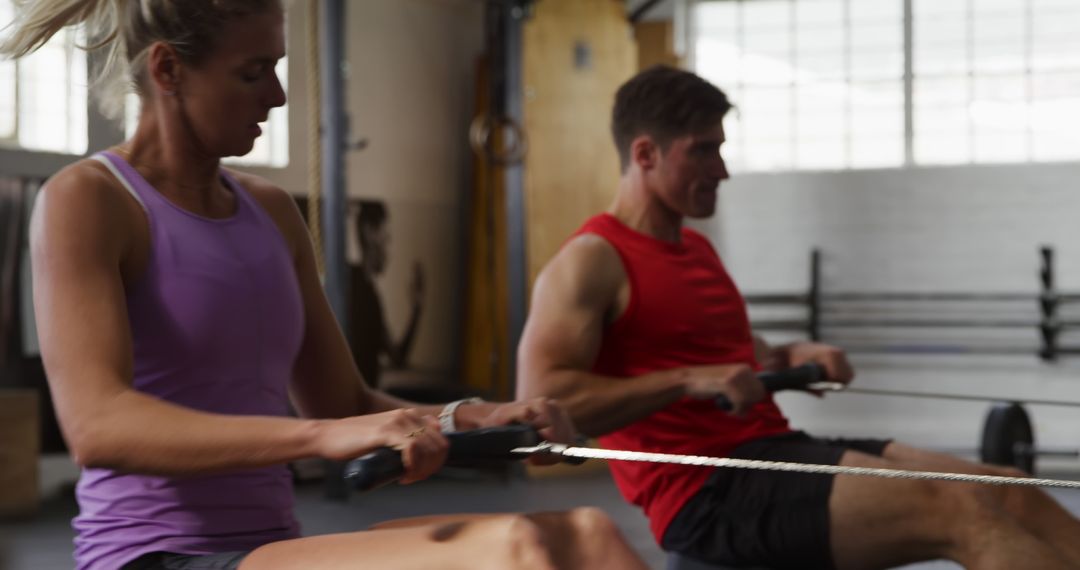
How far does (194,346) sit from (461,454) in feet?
1.06

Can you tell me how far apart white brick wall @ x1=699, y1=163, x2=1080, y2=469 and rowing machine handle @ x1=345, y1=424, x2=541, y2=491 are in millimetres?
5947

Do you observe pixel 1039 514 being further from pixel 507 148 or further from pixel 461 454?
pixel 507 148

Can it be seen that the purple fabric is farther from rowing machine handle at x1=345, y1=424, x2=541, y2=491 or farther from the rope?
the rope

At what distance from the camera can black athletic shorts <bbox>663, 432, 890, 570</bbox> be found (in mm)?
1922

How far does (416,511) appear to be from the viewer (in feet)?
16.5

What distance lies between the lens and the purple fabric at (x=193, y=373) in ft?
4.37

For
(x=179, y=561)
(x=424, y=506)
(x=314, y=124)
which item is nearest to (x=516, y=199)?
(x=314, y=124)

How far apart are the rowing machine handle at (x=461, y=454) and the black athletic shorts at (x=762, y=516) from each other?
2.29 feet

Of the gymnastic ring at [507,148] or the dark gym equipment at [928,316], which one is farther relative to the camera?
the dark gym equipment at [928,316]

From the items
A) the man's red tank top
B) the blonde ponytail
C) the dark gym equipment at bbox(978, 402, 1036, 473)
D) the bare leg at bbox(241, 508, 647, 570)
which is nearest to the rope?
the dark gym equipment at bbox(978, 402, 1036, 473)

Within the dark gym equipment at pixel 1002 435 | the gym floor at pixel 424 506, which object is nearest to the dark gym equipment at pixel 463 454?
the dark gym equipment at pixel 1002 435

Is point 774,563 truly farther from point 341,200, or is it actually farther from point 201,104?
point 341,200

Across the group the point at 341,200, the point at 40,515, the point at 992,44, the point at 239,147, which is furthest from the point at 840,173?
the point at 239,147

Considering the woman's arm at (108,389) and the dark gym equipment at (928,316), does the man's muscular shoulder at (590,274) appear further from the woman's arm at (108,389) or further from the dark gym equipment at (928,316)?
the dark gym equipment at (928,316)
